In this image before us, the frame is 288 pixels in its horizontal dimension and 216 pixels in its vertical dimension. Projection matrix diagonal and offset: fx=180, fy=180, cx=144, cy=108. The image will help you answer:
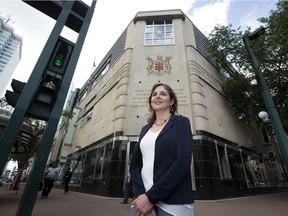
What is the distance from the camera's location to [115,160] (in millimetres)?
9688

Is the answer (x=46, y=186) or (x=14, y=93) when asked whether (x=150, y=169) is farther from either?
(x=46, y=186)

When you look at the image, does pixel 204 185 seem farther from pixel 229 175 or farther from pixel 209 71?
pixel 209 71

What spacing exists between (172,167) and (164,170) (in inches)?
3.6

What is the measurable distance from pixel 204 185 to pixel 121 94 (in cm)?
704

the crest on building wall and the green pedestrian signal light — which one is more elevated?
the crest on building wall

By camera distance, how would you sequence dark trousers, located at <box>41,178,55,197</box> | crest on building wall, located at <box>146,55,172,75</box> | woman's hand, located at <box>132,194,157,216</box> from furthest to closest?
crest on building wall, located at <box>146,55,172,75</box>
dark trousers, located at <box>41,178,55,197</box>
woman's hand, located at <box>132,194,157,216</box>

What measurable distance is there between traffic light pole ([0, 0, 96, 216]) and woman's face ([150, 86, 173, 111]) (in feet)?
6.52

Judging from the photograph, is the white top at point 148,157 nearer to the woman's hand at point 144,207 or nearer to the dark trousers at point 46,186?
the woman's hand at point 144,207

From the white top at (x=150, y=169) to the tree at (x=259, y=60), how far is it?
36.6ft

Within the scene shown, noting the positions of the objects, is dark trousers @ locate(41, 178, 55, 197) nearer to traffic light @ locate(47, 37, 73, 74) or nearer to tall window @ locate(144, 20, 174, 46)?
traffic light @ locate(47, 37, 73, 74)

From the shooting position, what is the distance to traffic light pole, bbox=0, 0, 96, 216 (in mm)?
2590

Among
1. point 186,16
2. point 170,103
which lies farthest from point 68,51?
point 186,16

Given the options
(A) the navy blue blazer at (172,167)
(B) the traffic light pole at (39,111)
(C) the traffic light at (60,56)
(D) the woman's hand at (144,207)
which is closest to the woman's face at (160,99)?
(A) the navy blue blazer at (172,167)

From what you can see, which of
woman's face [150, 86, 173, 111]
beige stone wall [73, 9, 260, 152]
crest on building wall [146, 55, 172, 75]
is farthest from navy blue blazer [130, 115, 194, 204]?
crest on building wall [146, 55, 172, 75]
